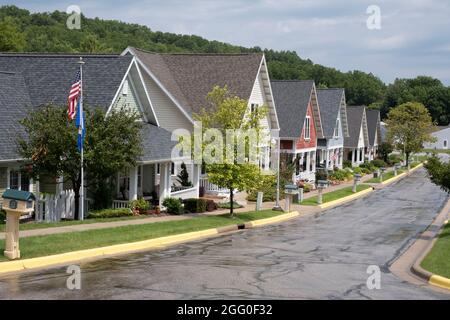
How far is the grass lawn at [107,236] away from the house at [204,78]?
11.6 meters

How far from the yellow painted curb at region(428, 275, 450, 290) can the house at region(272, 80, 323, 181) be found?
3390cm

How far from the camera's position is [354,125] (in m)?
77.2

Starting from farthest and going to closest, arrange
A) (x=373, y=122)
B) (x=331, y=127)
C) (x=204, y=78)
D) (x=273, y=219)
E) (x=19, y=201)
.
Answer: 1. (x=373, y=122)
2. (x=331, y=127)
3. (x=204, y=78)
4. (x=273, y=219)
5. (x=19, y=201)

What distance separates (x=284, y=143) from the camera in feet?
171

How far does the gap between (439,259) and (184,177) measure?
2071cm

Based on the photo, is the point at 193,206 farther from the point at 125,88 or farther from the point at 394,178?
the point at 394,178

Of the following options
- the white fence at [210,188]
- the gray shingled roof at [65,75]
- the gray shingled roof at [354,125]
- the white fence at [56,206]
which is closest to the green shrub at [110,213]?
the white fence at [56,206]

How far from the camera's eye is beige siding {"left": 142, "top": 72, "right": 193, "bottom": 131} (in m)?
35.2

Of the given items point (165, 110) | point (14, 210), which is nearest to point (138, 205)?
point (165, 110)

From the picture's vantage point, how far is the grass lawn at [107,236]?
1653cm

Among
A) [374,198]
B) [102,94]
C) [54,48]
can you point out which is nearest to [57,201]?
[102,94]

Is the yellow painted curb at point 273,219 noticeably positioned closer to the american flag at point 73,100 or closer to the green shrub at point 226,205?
the green shrub at point 226,205

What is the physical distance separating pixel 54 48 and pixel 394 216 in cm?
6165
